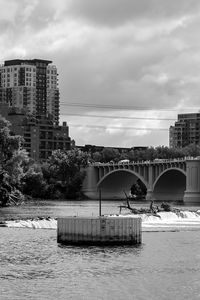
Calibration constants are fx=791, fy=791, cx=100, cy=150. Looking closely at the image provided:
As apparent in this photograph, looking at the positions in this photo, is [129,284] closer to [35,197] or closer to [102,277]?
[102,277]

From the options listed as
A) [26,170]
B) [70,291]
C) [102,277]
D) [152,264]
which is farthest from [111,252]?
[26,170]

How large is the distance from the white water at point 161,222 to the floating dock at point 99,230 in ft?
57.2

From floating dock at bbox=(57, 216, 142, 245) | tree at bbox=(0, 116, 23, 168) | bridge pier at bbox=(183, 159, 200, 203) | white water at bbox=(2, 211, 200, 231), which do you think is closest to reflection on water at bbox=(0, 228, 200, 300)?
floating dock at bbox=(57, 216, 142, 245)

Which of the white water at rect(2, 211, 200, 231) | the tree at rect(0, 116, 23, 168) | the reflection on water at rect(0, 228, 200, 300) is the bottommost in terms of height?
the reflection on water at rect(0, 228, 200, 300)

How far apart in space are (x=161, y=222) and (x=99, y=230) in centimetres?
3067

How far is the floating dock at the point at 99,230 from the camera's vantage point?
2485 inches

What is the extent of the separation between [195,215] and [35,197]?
317 ft

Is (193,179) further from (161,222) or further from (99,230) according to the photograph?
(99,230)

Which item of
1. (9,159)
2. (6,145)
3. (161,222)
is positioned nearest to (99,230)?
(161,222)

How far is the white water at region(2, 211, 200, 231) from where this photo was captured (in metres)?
82.9

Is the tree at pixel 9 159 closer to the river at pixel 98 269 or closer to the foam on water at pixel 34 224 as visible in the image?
the foam on water at pixel 34 224

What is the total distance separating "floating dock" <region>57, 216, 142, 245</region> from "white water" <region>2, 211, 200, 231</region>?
17447mm

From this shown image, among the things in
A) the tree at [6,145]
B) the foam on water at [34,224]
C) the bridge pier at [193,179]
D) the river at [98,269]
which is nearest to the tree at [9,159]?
the tree at [6,145]

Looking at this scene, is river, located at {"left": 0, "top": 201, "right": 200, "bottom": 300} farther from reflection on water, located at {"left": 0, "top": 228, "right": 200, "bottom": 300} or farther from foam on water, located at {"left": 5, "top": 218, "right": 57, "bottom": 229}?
foam on water, located at {"left": 5, "top": 218, "right": 57, "bottom": 229}
